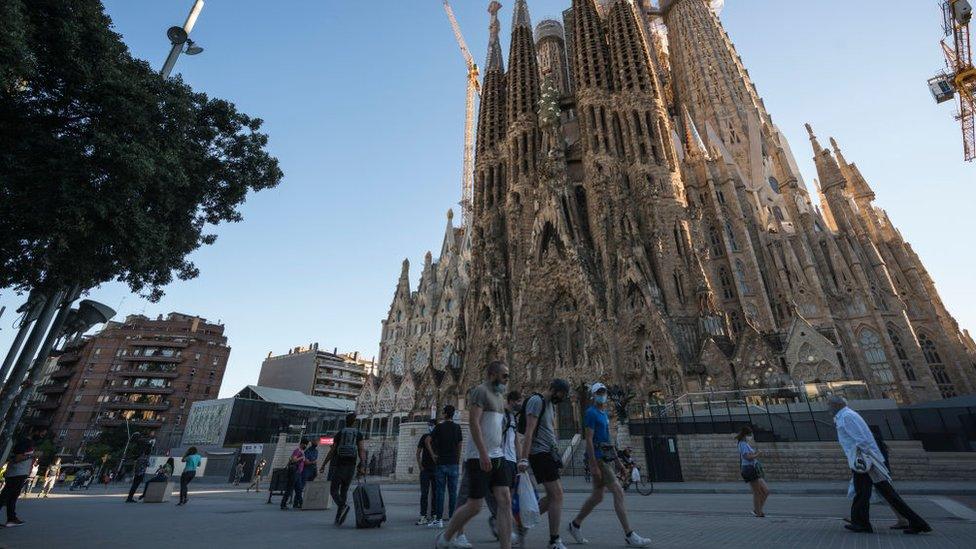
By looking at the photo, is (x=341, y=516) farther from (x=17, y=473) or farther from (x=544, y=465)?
(x=17, y=473)

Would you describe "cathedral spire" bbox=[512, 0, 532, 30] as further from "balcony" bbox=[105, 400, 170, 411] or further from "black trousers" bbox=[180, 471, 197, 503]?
"balcony" bbox=[105, 400, 170, 411]

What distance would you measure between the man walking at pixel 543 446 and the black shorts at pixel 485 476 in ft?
1.14

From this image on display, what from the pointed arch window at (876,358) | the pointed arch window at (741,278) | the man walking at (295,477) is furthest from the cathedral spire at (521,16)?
the man walking at (295,477)

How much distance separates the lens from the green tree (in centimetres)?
670

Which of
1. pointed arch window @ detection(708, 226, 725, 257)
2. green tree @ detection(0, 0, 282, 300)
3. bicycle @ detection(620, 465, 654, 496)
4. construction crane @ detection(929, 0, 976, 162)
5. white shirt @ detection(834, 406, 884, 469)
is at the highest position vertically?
construction crane @ detection(929, 0, 976, 162)

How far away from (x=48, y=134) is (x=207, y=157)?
304 centimetres

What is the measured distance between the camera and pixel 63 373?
5688cm

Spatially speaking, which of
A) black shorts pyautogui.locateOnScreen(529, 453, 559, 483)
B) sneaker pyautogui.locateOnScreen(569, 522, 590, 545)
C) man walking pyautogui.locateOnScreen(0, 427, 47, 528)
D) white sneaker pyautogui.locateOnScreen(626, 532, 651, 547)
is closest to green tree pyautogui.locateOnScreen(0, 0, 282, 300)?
man walking pyautogui.locateOnScreen(0, 427, 47, 528)

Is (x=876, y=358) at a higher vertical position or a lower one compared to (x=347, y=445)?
higher

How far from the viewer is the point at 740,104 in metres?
38.2

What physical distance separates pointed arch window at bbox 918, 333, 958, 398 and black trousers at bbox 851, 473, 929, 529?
30.0m

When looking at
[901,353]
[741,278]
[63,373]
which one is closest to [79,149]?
[741,278]

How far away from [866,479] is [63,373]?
78468mm

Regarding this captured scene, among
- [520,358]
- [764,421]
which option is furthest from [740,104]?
[764,421]
